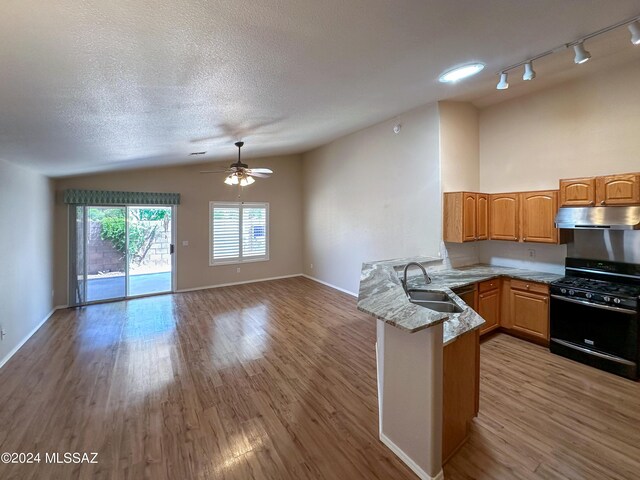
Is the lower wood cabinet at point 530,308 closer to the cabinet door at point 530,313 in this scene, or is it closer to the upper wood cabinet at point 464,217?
the cabinet door at point 530,313

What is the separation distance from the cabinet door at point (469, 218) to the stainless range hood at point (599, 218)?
0.97 m

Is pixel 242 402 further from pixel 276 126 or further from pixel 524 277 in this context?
pixel 524 277

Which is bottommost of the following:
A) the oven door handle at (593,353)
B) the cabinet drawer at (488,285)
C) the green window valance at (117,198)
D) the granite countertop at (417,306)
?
the oven door handle at (593,353)

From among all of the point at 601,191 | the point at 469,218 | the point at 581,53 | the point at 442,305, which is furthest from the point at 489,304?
the point at 581,53

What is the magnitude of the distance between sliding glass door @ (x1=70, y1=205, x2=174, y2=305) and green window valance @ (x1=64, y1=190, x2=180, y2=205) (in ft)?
0.65

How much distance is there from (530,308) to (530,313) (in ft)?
0.21

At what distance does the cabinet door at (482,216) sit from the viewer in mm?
4207

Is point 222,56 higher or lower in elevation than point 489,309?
higher

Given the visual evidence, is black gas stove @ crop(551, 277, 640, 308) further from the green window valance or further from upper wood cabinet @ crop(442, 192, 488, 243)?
the green window valance

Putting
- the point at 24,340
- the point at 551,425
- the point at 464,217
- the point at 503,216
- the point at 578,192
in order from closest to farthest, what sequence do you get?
the point at 551,425 < the point at 578,192 < the point at 24,340 < the point at 464,217 < the point at 503,216

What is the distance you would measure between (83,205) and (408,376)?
6675 millimetres

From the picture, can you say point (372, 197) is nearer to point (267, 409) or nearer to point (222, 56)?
point (222, 56)

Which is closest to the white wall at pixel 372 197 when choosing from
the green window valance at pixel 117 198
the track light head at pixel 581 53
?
the track light head at pixel 581 53

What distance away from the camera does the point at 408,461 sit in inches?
73.5
